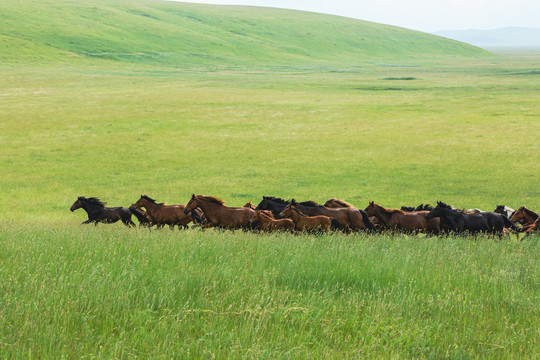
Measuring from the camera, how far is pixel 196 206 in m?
15.0

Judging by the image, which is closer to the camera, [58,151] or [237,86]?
[58,151]

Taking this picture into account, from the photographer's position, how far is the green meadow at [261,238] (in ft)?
19.3

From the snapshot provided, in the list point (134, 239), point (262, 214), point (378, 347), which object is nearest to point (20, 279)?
point (134, 239)

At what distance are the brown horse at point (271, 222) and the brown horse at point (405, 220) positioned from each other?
2.46 m

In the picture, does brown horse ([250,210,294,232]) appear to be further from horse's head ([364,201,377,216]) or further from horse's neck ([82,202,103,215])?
horse's neck ([82,202,103,215])

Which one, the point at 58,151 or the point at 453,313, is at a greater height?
the point at 453,313

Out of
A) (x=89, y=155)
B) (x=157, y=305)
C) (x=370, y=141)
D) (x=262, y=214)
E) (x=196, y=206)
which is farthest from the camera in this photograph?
(x=370, y=141)

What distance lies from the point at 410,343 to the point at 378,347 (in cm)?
39

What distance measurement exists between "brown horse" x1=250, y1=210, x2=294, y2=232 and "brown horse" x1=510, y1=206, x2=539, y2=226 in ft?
21.5

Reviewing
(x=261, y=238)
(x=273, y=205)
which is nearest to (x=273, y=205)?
(x=273, y=205)

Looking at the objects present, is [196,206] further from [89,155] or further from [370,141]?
[370,141]

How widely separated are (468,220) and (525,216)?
2189mm

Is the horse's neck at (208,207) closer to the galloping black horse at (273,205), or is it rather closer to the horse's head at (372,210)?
the galloping black horse at (273,205)

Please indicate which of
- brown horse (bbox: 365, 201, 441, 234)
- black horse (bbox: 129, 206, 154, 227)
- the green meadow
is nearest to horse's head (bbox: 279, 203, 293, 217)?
the green meadow
